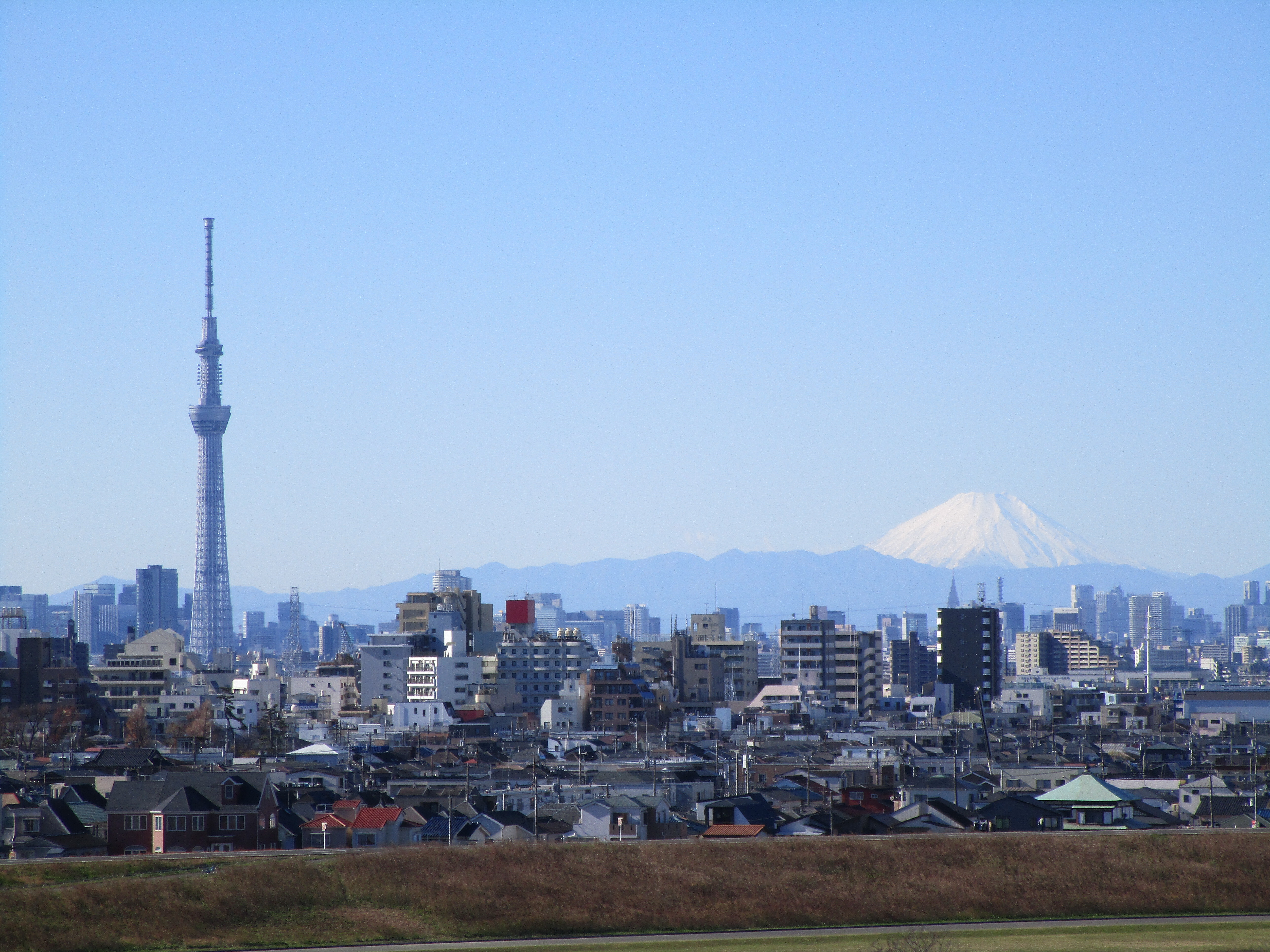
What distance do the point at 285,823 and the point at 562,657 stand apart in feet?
197

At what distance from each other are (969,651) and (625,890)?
7651 cm

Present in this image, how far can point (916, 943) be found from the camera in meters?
25.8

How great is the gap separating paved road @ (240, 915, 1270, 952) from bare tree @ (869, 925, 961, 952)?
34.2 inches

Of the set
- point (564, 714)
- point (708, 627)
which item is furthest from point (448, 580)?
point (564, 714)

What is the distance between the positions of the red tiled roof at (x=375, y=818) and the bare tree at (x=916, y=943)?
1392cm

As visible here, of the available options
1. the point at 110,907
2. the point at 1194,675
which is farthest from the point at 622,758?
the point at 1194,675

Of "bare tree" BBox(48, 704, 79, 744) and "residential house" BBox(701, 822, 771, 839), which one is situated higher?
"residential house" BBox(701, 822, 771, 839)

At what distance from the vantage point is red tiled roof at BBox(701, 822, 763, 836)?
38062mm

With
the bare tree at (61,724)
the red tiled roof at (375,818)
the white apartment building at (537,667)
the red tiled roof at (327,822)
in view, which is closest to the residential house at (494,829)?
the red tiled roof at (375,818)

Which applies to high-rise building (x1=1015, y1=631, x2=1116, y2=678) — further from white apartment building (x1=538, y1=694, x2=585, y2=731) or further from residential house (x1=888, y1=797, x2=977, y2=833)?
residential house (x1=888, y1=797, x2=977, y2=833)

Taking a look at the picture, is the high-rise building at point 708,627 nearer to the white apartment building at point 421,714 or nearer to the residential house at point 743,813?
the white apartment building at point 421,714

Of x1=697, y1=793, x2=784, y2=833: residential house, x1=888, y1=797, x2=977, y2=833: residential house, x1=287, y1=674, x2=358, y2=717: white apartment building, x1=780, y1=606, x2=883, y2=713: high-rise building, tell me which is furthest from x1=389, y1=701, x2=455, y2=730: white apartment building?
x1=888, y1=797, x2=977, y2=833: residential house

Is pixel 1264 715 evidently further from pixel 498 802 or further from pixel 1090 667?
pixel 1090 667

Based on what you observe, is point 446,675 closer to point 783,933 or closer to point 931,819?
point 931,819
